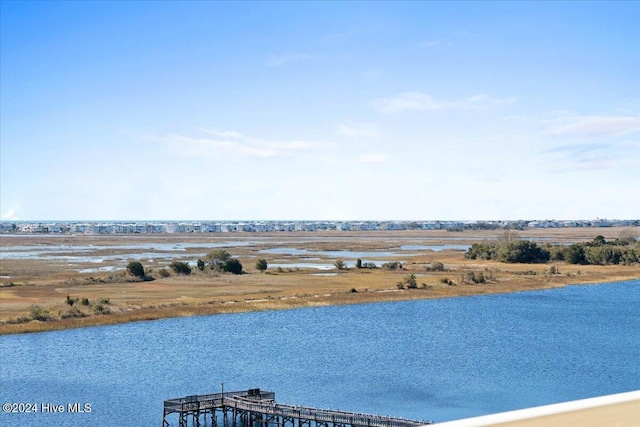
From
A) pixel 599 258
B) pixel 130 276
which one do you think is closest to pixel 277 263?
pixel 130 276

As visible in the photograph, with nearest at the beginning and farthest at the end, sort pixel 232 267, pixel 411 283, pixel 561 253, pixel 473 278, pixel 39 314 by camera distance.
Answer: pixel 39 314, pixel 411 283, pixel 473 278, pixel 232 267, pixel 561 253

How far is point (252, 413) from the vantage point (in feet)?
92.5

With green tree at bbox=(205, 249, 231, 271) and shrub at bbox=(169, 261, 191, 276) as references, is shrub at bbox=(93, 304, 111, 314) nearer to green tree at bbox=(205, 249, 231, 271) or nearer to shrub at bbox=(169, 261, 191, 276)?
shrub at bbox=(169, 261, 191, 276)

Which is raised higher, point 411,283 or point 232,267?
point 232,267

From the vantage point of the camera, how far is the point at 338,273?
88.1m

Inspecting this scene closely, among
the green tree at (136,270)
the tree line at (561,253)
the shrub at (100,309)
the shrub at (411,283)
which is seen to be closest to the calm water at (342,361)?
the shrub at (100,309)

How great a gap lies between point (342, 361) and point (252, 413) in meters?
10.9

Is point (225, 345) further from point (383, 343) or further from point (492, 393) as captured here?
point (492, 393)

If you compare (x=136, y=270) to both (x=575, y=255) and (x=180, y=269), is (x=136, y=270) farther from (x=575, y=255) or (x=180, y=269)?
(x=575, y=255)

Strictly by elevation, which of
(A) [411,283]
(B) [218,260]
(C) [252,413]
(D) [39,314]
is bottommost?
(C) [252,413]

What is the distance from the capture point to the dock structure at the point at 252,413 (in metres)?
25.6

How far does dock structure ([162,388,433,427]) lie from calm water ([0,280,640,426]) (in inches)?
54.3

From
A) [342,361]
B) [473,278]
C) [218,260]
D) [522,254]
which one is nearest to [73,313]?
[342,361]

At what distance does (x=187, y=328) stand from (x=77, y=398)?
19016 millimetres
